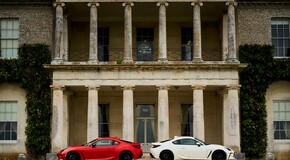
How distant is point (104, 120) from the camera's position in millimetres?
38094

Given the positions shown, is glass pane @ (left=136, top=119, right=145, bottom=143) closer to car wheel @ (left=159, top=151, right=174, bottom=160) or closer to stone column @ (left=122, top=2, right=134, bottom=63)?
stone column @ (left=122, top=2, right=134, bottom=63)

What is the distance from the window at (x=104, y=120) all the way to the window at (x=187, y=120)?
5.52 m

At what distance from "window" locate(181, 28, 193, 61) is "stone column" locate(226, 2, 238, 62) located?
15.2ft

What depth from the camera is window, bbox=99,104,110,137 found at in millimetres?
37781

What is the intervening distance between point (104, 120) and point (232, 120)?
9.89 m

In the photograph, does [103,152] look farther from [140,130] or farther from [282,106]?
[282,106]

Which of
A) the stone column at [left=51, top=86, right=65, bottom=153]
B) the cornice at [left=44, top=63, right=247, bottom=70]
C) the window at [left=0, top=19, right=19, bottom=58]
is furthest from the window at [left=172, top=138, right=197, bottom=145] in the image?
the window at [left=0, top=19, right=19, bottom=58]

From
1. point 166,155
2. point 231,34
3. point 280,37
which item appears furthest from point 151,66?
point 280,37

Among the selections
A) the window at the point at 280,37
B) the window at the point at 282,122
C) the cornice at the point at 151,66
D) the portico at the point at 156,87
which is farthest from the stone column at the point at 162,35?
the window at the point at 282,122

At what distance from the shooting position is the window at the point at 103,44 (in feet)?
125

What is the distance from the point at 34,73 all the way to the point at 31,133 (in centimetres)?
407

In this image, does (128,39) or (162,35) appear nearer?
(128,39)

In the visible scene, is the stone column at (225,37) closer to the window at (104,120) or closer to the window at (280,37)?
the window at (280,37)

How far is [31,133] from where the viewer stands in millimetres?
34562
